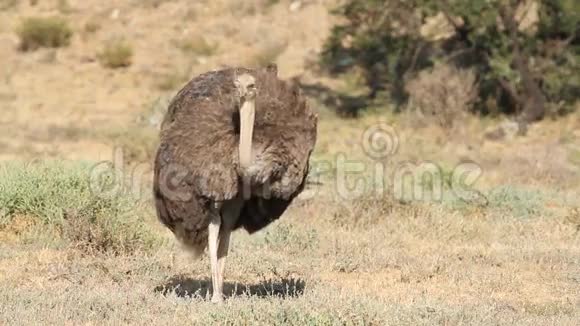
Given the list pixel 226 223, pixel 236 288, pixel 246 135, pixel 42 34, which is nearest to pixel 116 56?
pixel 42 34

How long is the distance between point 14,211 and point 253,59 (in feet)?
59.9

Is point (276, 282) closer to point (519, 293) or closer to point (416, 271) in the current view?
point (416, 271)

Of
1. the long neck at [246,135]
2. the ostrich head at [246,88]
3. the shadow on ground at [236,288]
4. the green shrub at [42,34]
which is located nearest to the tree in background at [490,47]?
the green shrub at [42,34]

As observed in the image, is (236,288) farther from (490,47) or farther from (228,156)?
(490,47)

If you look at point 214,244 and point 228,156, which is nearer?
point 228,156

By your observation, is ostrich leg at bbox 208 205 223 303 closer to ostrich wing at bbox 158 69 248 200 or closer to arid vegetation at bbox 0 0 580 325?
arid vegetation at bbox 0 0 580 325

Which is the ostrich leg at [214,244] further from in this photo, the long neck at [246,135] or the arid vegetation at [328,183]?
the long neck at [246,135]

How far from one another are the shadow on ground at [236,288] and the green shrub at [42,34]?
21318mm

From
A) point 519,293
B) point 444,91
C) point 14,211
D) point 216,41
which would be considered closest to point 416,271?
point 519,293

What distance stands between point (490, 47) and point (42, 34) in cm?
1322

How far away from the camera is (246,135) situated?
6277 mm

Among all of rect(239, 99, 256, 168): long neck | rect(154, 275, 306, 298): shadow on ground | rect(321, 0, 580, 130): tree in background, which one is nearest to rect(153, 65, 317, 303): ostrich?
rect(239, 99, 256, 168): long neck

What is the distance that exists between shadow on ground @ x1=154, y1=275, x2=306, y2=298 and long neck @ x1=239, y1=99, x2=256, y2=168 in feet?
3.37

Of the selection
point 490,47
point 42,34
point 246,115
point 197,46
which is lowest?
point 246,115
